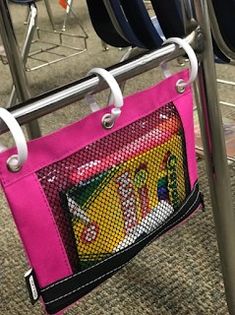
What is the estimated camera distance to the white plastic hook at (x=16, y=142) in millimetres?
529

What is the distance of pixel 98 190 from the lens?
64 cm

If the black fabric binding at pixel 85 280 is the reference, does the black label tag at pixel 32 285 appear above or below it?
above

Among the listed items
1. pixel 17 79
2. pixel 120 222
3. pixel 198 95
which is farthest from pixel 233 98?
pixel 120 222

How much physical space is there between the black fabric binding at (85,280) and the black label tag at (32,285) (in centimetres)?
1

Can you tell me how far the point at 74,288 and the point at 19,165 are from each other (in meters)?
0.20

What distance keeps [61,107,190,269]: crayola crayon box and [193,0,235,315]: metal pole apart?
0.05 metres

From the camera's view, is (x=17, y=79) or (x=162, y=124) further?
(x=17, y=79)

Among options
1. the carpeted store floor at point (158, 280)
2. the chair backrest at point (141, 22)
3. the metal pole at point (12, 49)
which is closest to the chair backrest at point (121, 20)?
the chair backrest at point (141, 22)

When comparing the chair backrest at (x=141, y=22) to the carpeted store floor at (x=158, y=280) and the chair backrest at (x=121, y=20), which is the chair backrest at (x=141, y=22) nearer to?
the chair backrest at (x=121, y=20)

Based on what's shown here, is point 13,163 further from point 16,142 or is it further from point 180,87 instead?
point 180,87

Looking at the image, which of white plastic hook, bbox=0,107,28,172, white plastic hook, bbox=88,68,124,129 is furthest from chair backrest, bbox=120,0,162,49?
white plastic hook, bbox=0,107,28,172

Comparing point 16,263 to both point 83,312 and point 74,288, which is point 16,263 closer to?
point 83,312

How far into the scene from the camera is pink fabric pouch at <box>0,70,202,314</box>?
23.2 inches

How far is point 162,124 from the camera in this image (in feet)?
2.31
